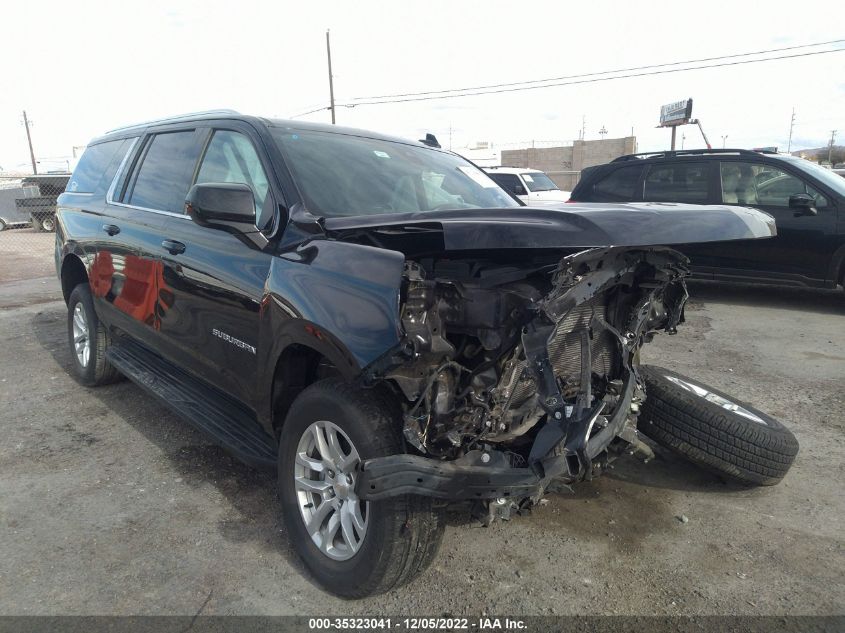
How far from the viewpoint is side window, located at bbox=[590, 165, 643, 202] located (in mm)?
8852

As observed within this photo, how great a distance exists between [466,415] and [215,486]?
183cm

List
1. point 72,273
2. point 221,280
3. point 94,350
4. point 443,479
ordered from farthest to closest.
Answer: point 72,273
point 94,350
point 221,280
point 443,479

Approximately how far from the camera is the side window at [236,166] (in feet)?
9.91

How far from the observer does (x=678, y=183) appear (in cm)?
848

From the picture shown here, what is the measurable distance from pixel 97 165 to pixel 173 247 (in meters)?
2.16

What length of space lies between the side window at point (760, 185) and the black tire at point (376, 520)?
733 centimetres

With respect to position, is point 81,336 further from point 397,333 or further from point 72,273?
point 397,333

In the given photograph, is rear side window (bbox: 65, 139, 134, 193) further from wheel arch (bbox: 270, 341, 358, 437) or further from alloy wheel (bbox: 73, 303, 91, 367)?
wheel arch (bbox: 270, 341, 358, 437)

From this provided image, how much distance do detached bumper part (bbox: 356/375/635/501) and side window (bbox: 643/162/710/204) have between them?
276 inches

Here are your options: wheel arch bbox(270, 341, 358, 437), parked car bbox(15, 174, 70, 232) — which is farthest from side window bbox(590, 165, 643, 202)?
parked car bbox(15, 174, 70, 232)

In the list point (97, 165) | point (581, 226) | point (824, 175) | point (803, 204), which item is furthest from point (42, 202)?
point (581, 226)

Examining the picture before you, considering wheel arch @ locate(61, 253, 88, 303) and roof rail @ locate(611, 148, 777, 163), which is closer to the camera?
wheel arch @ locate(61, 253, 88, 303)

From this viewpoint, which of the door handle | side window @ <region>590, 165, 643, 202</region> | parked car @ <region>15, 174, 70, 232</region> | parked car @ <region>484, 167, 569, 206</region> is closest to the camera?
the door handle

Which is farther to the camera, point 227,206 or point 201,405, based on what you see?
point 201,405
